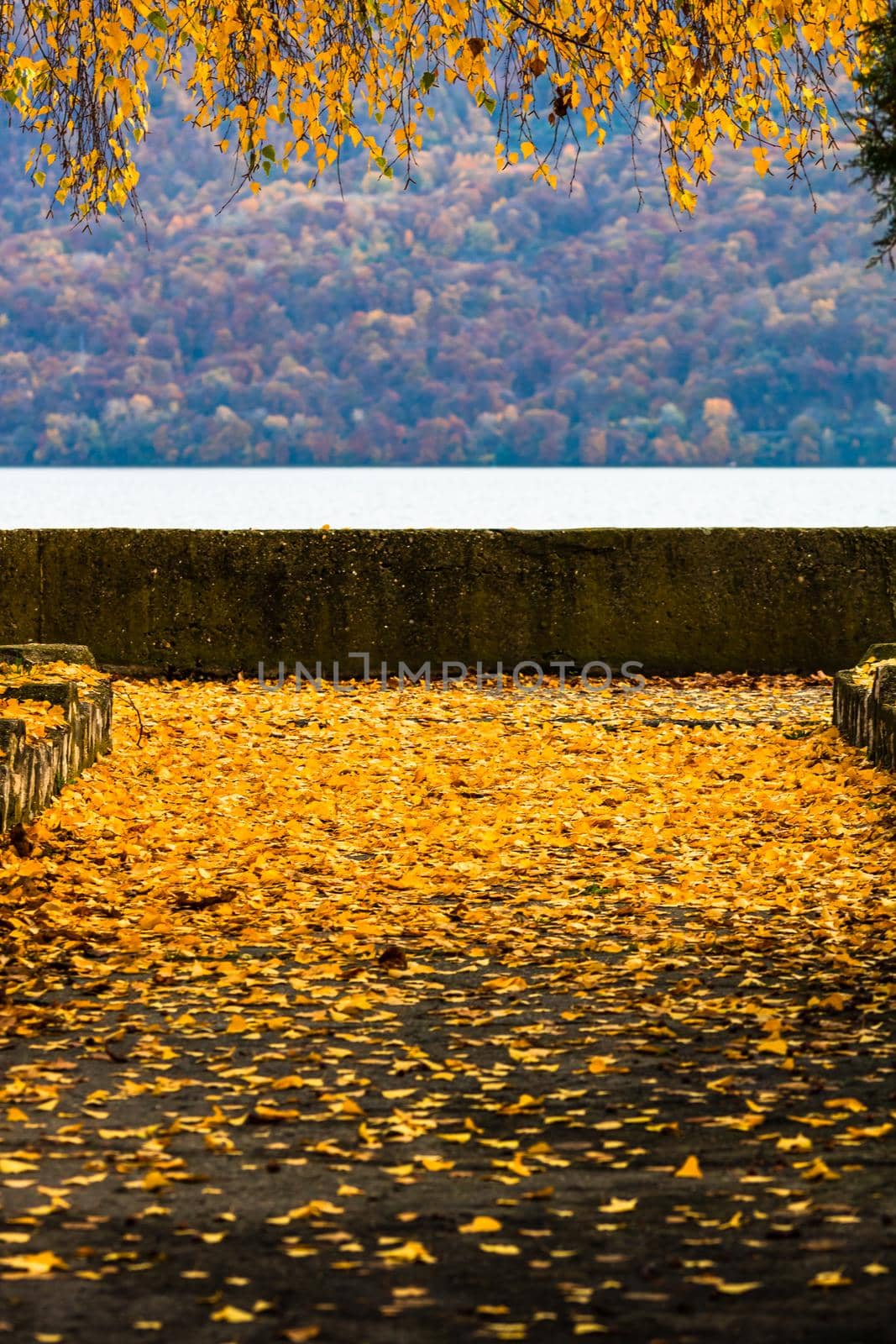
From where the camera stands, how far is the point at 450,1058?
4.10m

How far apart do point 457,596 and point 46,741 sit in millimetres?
4872

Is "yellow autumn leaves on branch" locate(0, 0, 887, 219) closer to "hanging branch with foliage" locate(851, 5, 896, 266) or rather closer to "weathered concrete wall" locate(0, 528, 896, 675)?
"weathered concrete wall" locate(0, 528, 896, 675)

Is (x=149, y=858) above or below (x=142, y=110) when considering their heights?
below

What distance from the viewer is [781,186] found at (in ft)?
111

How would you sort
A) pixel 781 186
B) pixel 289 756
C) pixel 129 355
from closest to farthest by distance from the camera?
pixel 289 756 → pixel 781 186 → pixel 129 355

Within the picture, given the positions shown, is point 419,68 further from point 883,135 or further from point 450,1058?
point 450,1058

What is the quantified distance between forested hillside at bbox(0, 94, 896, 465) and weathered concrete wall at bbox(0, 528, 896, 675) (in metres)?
26.4

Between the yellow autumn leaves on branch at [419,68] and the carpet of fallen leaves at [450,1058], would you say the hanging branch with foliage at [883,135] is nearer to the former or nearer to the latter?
the carpet of fallen leaves at [450,1058]

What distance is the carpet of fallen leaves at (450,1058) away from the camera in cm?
284

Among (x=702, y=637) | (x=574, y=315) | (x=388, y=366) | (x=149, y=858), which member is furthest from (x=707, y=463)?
(x=149, y=858)

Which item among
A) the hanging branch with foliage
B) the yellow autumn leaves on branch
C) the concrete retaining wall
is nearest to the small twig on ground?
the concrete retaining wall

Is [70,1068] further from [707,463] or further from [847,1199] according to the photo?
[707,463]

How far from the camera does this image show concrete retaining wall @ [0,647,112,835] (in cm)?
647

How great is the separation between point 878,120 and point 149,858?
3.66 meters
